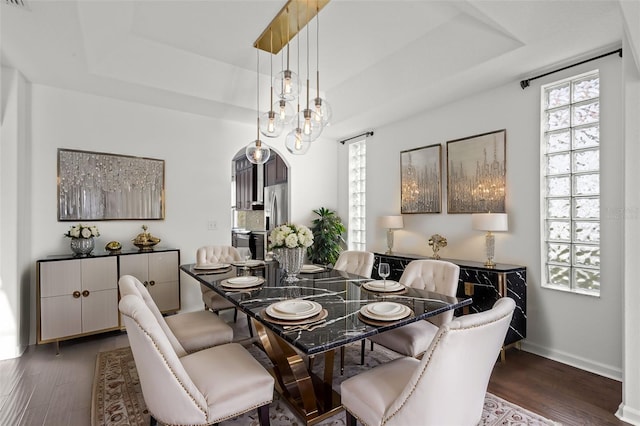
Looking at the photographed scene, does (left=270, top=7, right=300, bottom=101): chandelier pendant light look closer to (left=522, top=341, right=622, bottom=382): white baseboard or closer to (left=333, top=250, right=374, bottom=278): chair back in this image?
(left=333, top=250, right=374, bottom=278): chair back

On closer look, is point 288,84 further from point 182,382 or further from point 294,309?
point 182,382

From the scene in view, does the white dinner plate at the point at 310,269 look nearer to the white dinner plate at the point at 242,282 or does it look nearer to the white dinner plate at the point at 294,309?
the white dinner plate at the point at 242,282

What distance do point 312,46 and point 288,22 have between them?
47 centimetres

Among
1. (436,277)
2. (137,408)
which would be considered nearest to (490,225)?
(436,277)

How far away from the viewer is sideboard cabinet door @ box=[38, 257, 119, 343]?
3.03m

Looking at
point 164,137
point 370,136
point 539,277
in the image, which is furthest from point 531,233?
point 164,137

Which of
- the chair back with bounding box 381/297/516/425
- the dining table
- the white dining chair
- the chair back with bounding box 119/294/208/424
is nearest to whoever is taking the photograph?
the chair back with bounding box 381/297/516/425

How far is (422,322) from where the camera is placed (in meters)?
2.43

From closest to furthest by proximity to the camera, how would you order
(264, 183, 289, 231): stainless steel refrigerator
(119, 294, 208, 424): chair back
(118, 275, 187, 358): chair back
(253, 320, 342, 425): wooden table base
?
(119, 294, 208, 424): chair back < (118, 275, 187, 358): chair back < (253, 320, 342, 425): wooden table base < (264, 183, 289, 231): stainless steel refrigerator

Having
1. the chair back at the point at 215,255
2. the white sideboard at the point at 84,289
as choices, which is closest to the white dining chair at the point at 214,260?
the chair back at the point at 215,255

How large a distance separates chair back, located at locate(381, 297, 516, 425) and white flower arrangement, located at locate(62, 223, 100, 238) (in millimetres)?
3316

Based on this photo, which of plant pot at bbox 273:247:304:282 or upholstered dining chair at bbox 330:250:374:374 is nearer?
plant pot at bbox 273:247:304:282

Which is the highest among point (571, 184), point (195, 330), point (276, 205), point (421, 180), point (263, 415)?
point (421, 180)

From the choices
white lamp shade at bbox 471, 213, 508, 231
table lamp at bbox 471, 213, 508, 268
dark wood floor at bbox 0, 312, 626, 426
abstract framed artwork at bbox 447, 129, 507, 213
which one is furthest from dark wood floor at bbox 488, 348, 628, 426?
abstract framed artwork at bbox 447, 129, 507, 213
